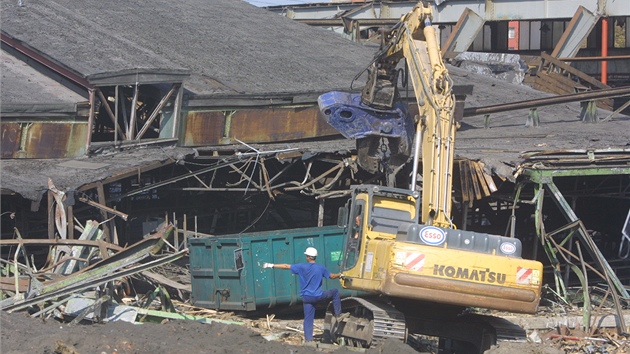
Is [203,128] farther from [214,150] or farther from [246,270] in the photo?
[246,270]

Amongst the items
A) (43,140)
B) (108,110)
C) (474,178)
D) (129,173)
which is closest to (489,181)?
(474,178)

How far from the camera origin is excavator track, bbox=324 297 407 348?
546 inches

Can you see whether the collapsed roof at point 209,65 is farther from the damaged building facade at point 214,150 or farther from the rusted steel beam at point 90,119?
the rusted steel beam at point 90,119

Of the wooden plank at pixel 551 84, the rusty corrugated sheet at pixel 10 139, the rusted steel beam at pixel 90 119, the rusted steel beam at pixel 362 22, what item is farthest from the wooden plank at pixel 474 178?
the rusted steel beam at pixel 362 22

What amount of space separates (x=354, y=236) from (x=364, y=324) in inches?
54.9

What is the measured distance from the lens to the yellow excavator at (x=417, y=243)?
13.1m

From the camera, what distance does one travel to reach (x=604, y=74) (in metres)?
43.1

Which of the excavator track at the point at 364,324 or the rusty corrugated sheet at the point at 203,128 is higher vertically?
the rusty corrugated sheet at the point at 203,128

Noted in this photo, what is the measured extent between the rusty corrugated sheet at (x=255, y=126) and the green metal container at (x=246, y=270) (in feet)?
18.4

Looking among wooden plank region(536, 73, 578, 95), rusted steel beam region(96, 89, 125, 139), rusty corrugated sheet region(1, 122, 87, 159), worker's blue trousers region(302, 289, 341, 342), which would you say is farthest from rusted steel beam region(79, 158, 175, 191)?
wooden plank region(536, 73, 578, 95)

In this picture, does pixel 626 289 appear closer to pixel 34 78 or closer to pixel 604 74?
pixel 34 78

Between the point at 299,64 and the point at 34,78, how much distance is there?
355 inches

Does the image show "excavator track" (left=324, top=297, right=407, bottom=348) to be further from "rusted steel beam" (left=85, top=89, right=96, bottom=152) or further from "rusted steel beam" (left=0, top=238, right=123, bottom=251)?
"rusted steel beam" (left=85, top=89, right=96, bottom=152)

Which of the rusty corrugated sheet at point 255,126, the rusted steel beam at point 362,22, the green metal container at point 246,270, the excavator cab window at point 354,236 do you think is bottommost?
the green metal container at point 246,270
